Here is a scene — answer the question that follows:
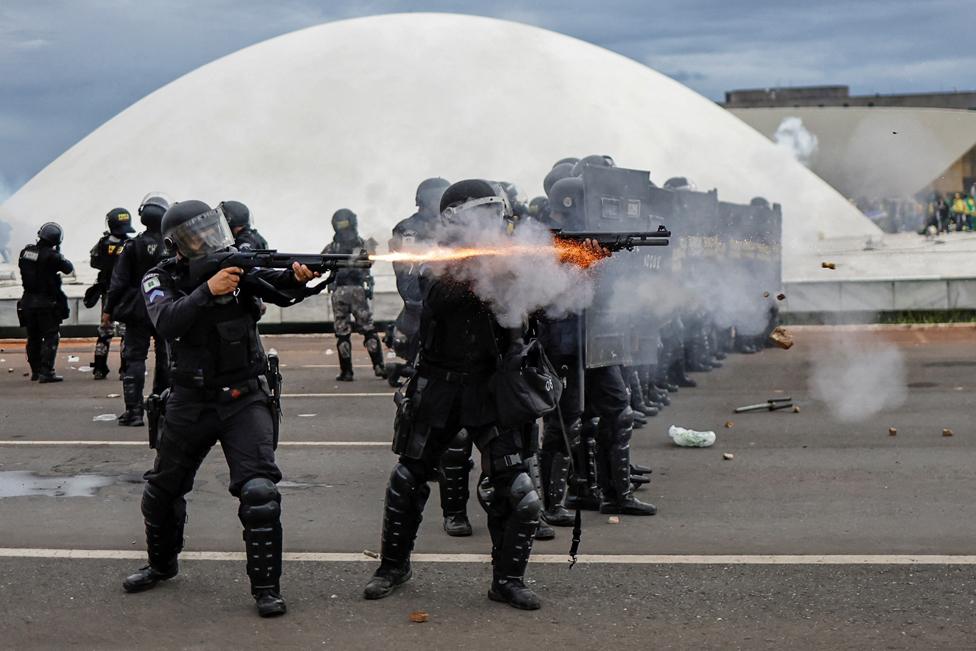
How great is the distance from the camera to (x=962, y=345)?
18719 millimetres

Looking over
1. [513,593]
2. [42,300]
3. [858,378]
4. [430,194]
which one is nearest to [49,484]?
[430,194]

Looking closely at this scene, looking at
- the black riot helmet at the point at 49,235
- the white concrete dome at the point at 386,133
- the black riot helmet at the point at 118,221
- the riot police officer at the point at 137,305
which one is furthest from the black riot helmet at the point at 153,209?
the white concrete dome at the point at 386,133

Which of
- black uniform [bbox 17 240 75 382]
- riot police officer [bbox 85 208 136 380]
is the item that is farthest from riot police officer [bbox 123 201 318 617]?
black uniform [bbox 17 240 75 382]

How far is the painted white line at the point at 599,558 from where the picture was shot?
677cm

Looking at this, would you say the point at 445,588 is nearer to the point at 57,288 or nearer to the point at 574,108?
the point at 57,288

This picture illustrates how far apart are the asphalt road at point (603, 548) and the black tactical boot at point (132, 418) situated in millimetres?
294

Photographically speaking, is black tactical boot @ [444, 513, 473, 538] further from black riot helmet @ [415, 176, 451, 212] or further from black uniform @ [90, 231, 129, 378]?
black uniform @ [90, 231, 129, 378]

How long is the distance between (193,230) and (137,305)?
19.0 ft

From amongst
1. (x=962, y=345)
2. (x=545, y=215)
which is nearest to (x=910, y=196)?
(x=962, y=345)

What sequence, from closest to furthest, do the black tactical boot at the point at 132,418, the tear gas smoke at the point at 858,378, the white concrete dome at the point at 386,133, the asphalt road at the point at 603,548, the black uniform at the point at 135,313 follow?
the asphalt road at the point at 603,548 → the black uniform at the point at 135,313 → the black tactical boot at the point at 132,418 → the tear gas smoke at the point at 858,378 → the white concrete dome at the point at 386,133

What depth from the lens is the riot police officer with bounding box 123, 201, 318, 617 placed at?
19.8 ft

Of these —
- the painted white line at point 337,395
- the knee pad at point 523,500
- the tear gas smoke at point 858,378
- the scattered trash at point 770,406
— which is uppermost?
the knee pad at point 523,500

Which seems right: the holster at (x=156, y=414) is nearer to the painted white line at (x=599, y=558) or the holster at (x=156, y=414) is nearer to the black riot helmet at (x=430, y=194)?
the painted white line at (x=599, y=558)

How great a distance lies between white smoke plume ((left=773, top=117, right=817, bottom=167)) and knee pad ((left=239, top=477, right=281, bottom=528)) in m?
64.8
